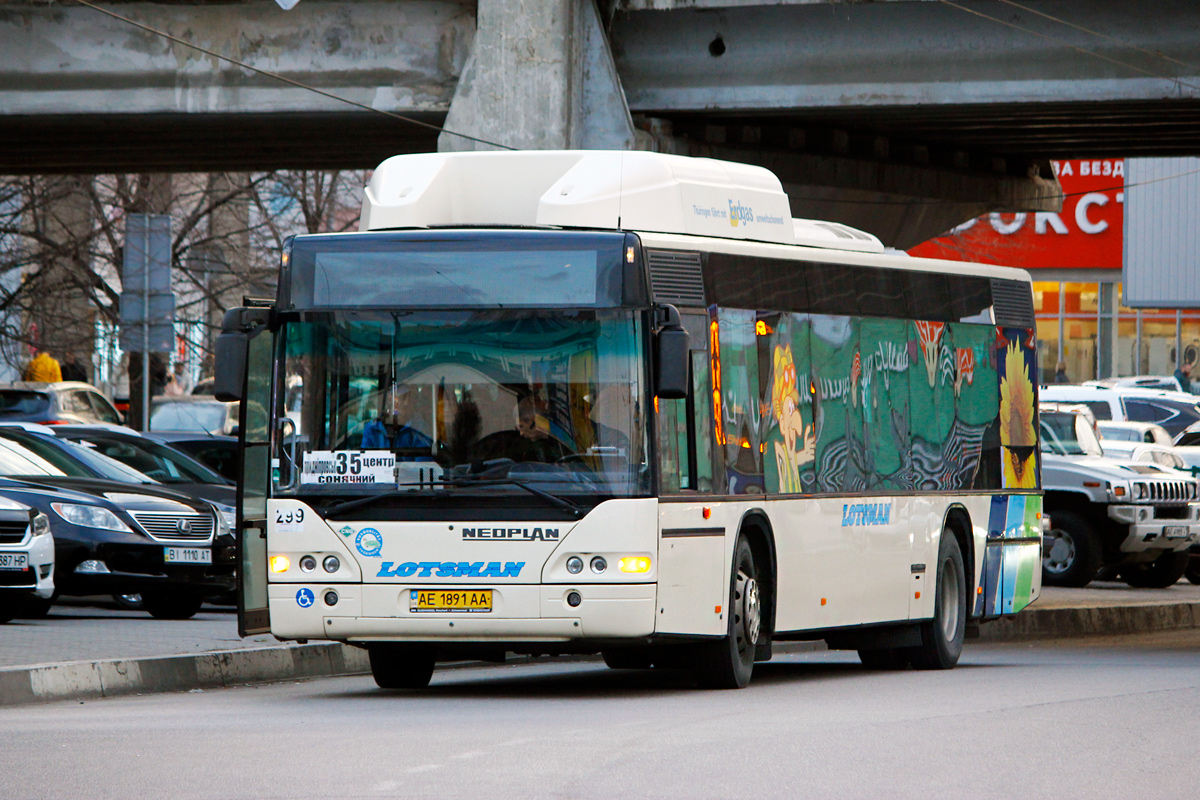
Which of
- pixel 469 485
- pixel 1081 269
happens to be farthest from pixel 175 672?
pixel 1081 269

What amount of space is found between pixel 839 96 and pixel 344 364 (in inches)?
494

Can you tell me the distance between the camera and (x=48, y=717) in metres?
10.9

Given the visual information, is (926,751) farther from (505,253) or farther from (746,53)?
(746,53)

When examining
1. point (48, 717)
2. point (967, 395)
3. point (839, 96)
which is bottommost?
point (48, 717)

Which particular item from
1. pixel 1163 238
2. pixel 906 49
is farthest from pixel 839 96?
pixel 1163 238

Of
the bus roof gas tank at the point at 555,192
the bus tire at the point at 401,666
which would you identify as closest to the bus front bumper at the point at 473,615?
the bus tire at the point at 401,666

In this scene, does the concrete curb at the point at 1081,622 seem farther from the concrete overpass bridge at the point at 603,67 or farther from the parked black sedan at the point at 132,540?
the parked black sedan at the point at 132,540

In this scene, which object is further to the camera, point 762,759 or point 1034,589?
point 1034,589

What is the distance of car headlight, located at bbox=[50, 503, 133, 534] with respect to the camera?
17.3 m

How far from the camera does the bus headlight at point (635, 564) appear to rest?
11.4 m

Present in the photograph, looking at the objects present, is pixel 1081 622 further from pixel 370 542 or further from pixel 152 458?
pixel 370 542

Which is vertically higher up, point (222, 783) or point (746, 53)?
point (746, 53)

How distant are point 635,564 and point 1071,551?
43.3 ft

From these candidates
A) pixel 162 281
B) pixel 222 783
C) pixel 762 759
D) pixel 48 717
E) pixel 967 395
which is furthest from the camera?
pixel 162 281
